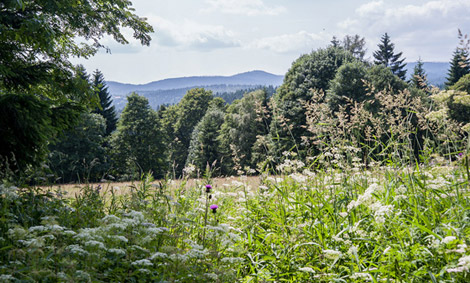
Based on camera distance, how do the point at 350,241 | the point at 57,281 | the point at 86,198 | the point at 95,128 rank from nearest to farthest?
the point at 57,281 < the point at 350,241 < the point at 86,198 < the point at 95,128

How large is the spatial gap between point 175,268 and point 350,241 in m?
1.70

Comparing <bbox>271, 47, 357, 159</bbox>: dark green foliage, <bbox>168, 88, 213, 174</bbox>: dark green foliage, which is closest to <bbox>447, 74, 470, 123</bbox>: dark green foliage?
<bbox>271, 47, 357, 159</bbox>: dark green foliage

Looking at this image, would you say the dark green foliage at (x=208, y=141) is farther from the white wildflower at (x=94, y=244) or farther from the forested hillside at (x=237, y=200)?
the white wildflower at (x=94, y=244)

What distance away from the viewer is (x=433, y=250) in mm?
2842

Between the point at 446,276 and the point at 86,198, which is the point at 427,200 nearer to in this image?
the point at 446,276

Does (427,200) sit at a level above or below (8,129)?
below

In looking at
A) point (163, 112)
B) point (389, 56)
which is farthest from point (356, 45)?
point (163, 112)

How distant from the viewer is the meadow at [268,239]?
8.40ft

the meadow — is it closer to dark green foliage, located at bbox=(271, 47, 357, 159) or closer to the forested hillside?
the forested hillside

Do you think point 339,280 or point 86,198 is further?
point 86,198

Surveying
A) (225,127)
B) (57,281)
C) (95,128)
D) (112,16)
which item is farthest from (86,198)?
(225,127)

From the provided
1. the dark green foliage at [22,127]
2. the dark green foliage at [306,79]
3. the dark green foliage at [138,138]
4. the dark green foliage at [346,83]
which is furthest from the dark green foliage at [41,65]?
the dark green foliage at [138,138]

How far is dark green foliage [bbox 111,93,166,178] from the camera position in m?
31.1

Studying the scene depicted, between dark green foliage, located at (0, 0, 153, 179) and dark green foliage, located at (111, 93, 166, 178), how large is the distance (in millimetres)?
21885
